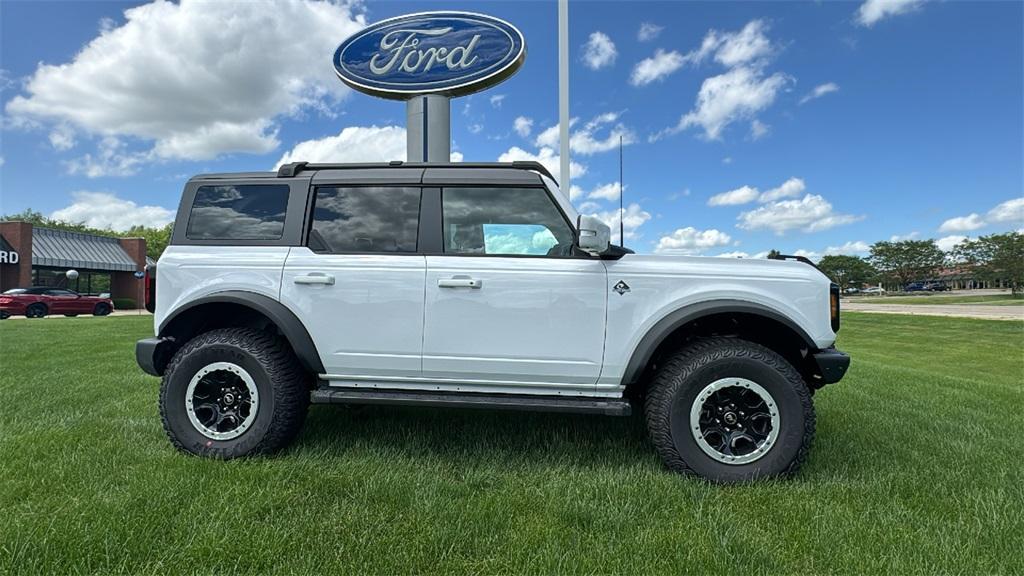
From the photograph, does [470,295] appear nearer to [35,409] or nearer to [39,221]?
[35,409]

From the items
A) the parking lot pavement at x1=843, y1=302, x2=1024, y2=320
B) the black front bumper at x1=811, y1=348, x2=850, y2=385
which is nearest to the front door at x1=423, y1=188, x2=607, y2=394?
the black front bumper at x1=811, y1=348, x2=850, y2=385

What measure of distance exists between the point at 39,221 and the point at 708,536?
76.4m

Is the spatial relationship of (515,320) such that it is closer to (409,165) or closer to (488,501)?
(488,501)

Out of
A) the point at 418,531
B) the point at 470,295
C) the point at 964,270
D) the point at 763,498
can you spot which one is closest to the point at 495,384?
the point at 470,295

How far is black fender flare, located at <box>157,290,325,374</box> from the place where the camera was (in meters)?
3.02

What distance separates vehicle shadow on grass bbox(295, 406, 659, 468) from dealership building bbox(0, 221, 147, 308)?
2670 centimetres

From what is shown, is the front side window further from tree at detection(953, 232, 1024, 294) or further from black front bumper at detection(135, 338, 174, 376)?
tree at detection(953, 232, 1024, 294)

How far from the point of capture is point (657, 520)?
7.54 feet

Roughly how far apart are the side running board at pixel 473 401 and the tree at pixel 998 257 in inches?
2660

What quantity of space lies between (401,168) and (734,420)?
8.36 ft

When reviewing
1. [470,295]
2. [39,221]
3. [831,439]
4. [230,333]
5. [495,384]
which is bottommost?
[831,439]

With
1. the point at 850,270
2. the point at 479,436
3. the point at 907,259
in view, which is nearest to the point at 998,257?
the point at 907,259

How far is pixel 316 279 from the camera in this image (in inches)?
119

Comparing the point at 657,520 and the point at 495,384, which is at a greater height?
the point at 495,384
